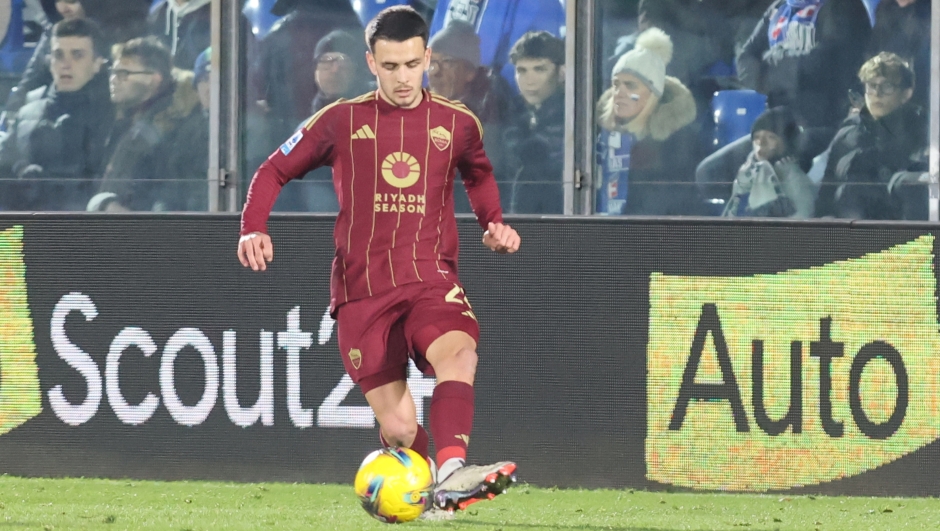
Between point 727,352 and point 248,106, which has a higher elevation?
point 248,106

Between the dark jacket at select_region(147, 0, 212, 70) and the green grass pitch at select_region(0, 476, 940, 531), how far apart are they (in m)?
2.82

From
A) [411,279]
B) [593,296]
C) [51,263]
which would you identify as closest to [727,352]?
[593,296]

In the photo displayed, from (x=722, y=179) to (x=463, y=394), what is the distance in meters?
4.07

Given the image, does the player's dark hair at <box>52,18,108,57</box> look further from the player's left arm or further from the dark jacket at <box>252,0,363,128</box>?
the player's left arm

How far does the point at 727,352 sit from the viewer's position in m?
8.43

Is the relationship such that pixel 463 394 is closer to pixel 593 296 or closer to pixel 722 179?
pixel 593 296

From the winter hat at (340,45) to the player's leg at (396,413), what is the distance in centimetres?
386

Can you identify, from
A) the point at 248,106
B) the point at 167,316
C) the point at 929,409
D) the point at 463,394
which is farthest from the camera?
the point at 248,106

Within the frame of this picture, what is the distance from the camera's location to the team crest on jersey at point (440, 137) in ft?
20.0

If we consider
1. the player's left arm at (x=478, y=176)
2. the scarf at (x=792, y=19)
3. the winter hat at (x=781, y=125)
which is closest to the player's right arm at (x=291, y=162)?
the player's left arm at (x=478, y=176)

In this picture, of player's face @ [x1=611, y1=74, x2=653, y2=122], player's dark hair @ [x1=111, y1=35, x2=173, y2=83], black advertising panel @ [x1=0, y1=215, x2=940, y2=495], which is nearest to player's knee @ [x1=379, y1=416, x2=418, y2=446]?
black advertising panel @ [x1=0, y1=215, x2=940, y2=495]

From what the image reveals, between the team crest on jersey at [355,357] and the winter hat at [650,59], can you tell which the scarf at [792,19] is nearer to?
the winter hat at [650,59]

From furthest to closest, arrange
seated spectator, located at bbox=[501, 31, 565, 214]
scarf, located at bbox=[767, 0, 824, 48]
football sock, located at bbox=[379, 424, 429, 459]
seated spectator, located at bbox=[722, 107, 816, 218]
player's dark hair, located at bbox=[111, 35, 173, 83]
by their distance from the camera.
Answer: player's dark hair, located at bbox=[111, 35, 173, 83] < seated spectator, located at bbox=[501, 31, 565, 214] < scarf, located at bbox=[767, 0, 824, 48] < seated spectator, located at bbox=[722, 107, 816, 218] < football sock, located at bbox=[379, 424, 429, 459]

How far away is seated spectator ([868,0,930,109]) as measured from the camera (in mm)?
9172
